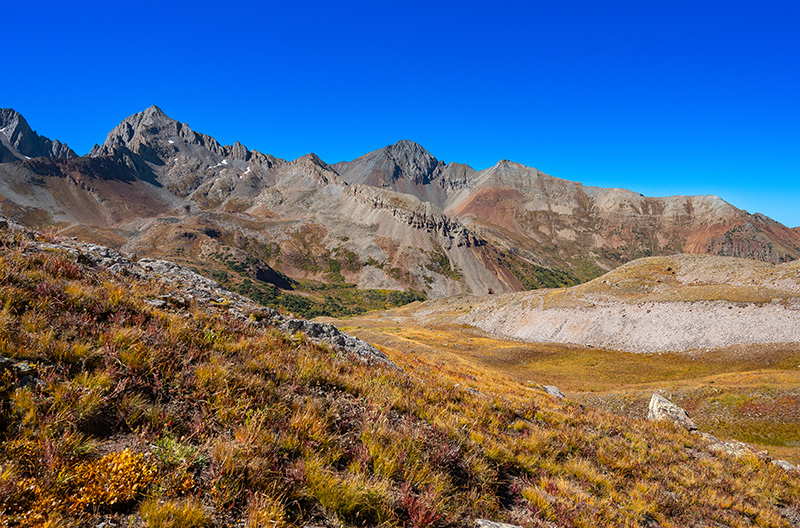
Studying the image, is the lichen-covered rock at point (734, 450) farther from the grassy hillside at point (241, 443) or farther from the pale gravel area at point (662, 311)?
the pale gravel area at point (662, 311)

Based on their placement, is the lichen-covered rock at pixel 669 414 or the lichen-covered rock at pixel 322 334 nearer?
the lichen-covered rock at pixel 322 334

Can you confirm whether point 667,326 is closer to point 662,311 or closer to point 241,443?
point 662,311

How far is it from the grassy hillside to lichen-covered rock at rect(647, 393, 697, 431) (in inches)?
423

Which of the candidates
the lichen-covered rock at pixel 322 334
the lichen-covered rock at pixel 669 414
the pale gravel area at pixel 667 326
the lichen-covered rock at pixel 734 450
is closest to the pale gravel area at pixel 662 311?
the pale gravel area at pixel 667 326

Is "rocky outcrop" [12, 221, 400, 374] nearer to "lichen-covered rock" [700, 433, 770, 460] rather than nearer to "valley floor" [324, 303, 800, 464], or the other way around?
"valley floor" [324, 303, 800, 464]

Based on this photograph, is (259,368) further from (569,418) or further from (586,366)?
(586,366)

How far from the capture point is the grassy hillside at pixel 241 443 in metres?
3.70

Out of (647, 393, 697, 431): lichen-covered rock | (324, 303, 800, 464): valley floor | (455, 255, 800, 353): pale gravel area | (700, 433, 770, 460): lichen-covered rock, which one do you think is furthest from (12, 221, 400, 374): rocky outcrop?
(455, 255, 800, 353): pale gravel area

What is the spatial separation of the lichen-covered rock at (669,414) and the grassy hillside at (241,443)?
1075 centimetres

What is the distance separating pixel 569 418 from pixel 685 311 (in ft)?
194

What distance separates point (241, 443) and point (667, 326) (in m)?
68.0

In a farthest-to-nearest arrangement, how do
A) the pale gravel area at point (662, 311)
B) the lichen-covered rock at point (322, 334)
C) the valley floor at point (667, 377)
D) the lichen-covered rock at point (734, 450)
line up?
the pale gravel area at point (662, 311)
the valley floor at point (667, 377)
the lichen-covered rock at point (734, 450)
the lichen-covered rock at point (322, 334)

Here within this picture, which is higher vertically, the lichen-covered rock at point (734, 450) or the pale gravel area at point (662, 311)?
the pale gravel area at point (662, 311)

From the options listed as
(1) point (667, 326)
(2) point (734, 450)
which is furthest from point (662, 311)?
(2) point (734, 450)
